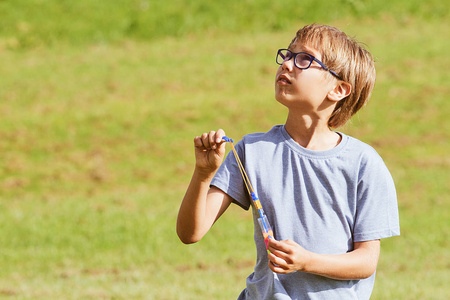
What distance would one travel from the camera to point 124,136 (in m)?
10.6

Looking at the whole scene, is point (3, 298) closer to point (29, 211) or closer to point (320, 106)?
point (29, 211)

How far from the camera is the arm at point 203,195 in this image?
8.09ft

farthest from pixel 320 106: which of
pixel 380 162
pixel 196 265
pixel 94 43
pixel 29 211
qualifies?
pixel 94 43

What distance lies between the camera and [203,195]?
100 inches

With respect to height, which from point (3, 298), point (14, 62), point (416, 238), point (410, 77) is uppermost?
point (410, 77)

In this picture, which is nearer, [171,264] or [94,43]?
[171,264]

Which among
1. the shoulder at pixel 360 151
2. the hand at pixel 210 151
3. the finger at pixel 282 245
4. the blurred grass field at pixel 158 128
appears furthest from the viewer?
the blurred grass field at pixel 158 128

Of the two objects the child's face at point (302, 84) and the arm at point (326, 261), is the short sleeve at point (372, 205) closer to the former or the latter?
the arm at point (326, 261)

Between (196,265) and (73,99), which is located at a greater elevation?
(73,99)

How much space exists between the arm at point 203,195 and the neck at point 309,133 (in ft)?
1.03

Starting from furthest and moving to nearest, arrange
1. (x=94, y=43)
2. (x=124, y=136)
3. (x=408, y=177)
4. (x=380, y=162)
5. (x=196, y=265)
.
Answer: (x=94, y=43) → (x=124, y=136) → (x=408, y=177) → (x=196, y=265) → (x=380, y=162)

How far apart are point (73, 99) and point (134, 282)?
19.0ft

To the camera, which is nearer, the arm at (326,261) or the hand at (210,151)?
the arm at (326,261)

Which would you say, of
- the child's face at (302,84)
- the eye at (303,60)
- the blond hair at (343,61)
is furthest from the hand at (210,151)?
the blond hair at (343,61)
